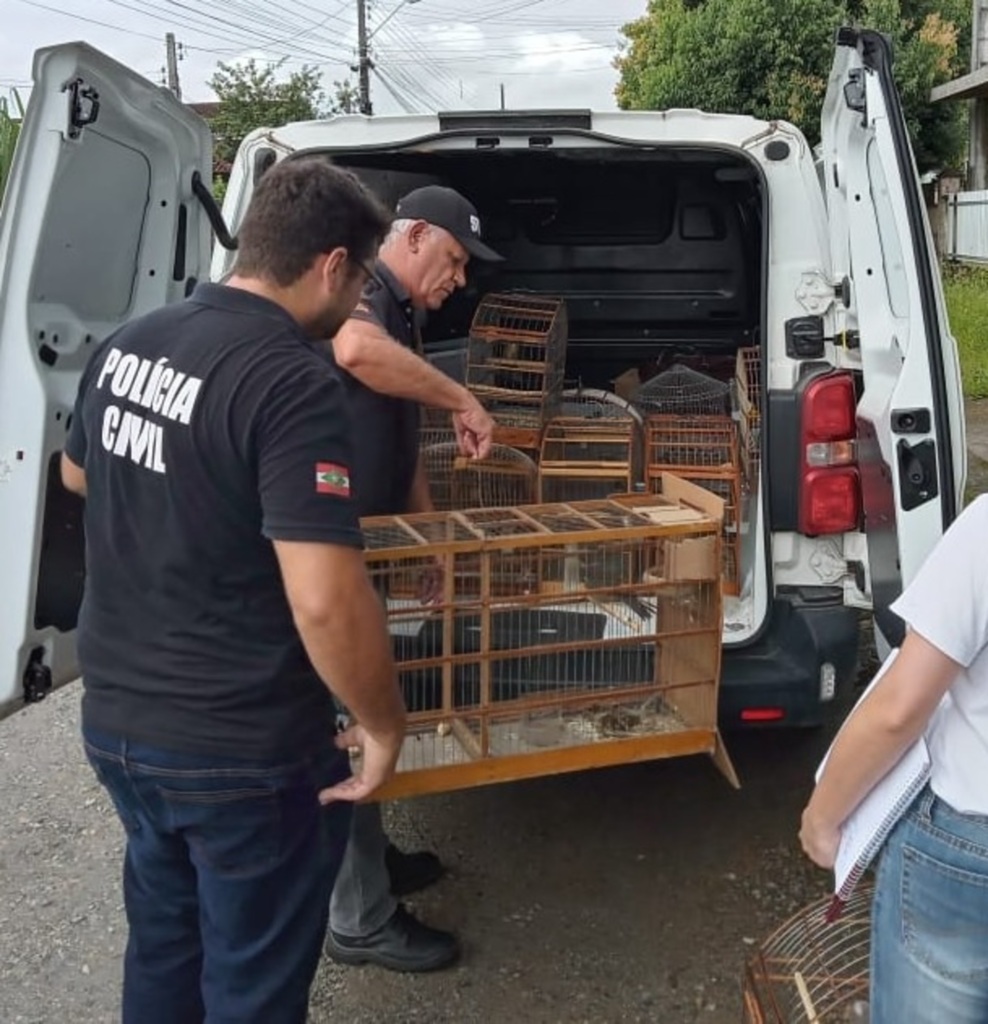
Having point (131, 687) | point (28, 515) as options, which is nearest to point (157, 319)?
point (131, 687)

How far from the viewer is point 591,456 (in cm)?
461

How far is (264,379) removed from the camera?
1803 millimetres

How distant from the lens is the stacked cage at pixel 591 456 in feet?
14.2

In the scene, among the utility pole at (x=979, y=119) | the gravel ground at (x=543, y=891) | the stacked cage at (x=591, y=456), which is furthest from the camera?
the utility pole at (x=979, y=119)

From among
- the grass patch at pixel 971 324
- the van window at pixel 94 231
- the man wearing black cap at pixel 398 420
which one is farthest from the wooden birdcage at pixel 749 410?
the grass patch at pixel 971 324

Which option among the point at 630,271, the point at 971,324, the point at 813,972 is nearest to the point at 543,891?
the point at 813,972

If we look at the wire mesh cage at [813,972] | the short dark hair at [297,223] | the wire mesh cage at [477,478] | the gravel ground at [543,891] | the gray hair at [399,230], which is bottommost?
the gravel ground at [543,891]

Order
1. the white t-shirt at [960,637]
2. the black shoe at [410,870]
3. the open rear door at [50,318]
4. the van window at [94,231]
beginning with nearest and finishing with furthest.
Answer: the white t-shirt at [960,637] → the open rear door at [50,318] → the van window at [94,231] → the black shoe at [410,870]

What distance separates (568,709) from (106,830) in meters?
1.65

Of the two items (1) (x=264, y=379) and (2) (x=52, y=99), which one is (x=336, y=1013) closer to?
(1) (x=264, y=379)

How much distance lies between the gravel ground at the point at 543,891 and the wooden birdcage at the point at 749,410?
0.94 m

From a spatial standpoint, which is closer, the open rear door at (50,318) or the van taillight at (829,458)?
the open rear door at (50,318)

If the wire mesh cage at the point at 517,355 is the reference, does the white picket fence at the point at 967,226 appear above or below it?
above

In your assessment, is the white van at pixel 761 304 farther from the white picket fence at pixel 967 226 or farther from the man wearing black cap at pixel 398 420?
the white picket fence at pixel 967 226
